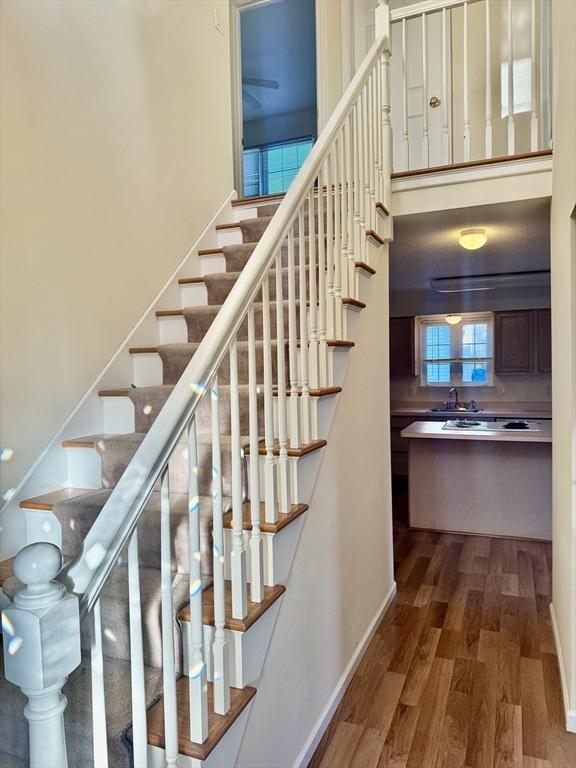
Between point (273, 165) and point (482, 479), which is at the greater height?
point (273, 165)

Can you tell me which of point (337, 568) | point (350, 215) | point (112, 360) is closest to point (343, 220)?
point (350, 215)

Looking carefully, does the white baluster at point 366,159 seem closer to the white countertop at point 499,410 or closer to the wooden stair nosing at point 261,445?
the wooden stair nosing at point 261,445

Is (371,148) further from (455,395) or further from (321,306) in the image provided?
(455,395)

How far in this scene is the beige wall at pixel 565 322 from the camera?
181cm

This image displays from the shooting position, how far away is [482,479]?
13.7ft

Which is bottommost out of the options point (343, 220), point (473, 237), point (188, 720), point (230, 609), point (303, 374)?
point (188, 720)

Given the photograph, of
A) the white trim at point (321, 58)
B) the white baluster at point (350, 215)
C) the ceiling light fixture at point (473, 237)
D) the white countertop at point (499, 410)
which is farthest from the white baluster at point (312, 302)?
the white countertop at point (499, 410)

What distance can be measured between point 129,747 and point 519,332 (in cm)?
585

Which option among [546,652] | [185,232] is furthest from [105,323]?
[546,652]

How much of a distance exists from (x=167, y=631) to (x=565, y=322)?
1.89 meters

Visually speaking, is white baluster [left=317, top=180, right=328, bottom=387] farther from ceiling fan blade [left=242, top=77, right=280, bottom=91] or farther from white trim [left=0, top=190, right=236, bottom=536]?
ceiling fan blade [left=242, top=77, right=280, bottom=91]

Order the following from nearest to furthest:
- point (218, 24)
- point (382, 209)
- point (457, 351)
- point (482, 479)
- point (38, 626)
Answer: point (38, 626)
point (382, 209)
point (218, 24)
point (482, 479)
point (457, 351)

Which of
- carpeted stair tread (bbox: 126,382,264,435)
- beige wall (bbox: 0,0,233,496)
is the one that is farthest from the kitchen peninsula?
beige wall (bbox: 0,0,233,496)

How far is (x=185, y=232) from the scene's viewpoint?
9.81ft
